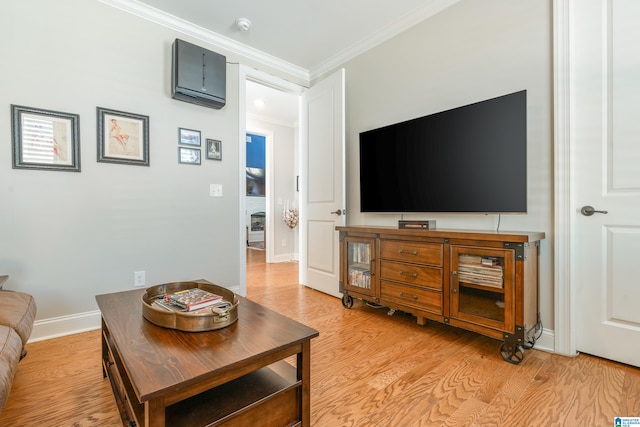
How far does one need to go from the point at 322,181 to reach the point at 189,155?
1322 mm

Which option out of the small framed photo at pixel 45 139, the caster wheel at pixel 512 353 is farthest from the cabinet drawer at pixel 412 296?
the small framed photo at pixel 45 139

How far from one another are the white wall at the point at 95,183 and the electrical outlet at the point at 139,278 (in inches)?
1.3

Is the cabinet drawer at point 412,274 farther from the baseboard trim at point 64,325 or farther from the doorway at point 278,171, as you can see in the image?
the doorway at point 278,171

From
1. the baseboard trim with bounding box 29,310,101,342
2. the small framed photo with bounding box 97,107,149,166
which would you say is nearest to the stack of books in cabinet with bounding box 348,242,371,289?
the small framed photo with bounding box 97,107,149,166

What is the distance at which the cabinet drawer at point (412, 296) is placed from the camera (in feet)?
6.64

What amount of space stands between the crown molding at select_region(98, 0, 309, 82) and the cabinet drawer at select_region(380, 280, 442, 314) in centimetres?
259

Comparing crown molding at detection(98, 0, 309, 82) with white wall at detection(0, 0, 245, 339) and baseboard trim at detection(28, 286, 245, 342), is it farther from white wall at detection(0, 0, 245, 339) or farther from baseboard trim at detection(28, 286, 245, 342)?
baseboard trim at detection(28, 286, 245, 342)

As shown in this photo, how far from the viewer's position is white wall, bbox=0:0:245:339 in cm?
201

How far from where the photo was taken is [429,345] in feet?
6.44

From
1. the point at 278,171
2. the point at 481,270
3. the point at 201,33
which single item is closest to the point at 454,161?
the point at 481,270

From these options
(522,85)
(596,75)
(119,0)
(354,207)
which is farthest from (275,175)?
(596,75)

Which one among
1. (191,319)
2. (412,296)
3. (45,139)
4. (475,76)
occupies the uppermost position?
(475,76)

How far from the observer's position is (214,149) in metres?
2.87

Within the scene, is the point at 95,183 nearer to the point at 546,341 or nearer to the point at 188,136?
the point at 188,136
